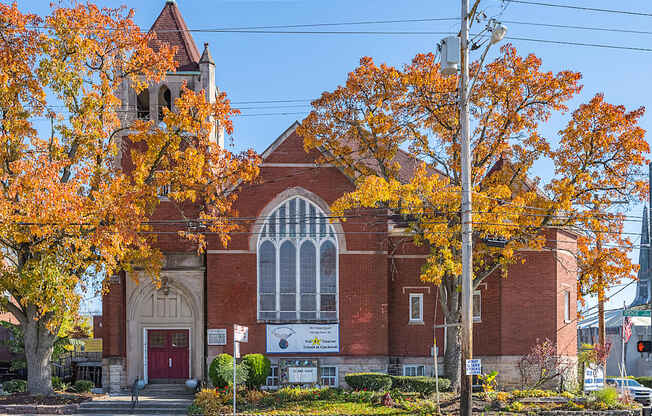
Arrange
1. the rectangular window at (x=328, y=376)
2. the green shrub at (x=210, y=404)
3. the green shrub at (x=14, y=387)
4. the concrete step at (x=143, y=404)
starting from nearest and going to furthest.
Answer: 1. the green shrub at (x=210, y=404)
2. the concrete step at (x=143, y=404)
3. the green shrub at (x=14, y=387)
4. the rectangular window at (x=328, y=376)

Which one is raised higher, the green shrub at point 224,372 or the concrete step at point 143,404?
the green shrub at point 224,372

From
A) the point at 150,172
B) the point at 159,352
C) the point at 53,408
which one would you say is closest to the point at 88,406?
the point at 53,408

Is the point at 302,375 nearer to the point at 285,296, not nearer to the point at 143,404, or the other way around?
the point at 285,296

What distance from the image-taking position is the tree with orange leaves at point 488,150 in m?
24.4

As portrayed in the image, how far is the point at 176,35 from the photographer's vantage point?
1241 inches

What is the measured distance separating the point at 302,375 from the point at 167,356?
556cm

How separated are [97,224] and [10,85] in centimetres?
571

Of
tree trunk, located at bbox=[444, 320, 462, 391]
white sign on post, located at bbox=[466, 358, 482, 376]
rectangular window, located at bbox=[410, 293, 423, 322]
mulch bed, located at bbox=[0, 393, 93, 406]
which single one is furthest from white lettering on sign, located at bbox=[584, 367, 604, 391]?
mulch bed, located at bbox=[0, 393, 93, 406]

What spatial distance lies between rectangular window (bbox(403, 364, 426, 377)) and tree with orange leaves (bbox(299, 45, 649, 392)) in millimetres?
3561

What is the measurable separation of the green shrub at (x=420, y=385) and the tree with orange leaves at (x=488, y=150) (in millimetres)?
1055

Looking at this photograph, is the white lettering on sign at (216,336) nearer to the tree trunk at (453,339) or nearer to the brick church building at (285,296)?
the brick church building at (285,296)

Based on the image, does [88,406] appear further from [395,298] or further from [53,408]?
[395,298]

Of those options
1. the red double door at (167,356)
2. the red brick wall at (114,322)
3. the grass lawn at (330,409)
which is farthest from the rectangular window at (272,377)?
the red brick wall at (114,322)

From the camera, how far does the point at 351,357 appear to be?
95.6 feet
